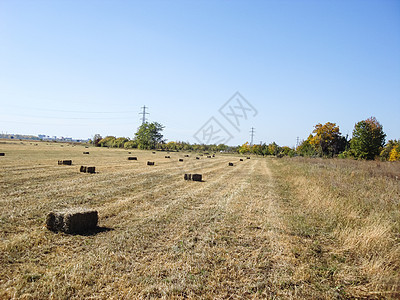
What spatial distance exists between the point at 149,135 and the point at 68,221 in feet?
366

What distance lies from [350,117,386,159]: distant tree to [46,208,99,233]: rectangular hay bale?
66.7 m

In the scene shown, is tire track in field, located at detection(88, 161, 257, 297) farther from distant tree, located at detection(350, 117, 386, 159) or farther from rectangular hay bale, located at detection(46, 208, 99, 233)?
distant tree, located at detection(350, 117, 386, 159)

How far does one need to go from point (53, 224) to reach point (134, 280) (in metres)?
3.81

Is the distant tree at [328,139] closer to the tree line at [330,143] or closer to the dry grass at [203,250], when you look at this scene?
the tree line at [330,143]

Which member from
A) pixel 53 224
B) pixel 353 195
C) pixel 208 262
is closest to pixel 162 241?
pixel 208 262

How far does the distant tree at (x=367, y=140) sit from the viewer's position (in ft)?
203

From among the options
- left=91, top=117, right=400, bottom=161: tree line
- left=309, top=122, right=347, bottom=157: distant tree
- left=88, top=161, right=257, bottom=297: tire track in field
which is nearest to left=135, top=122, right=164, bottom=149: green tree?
left=91, top=117, right=400, bottom=161: tree line

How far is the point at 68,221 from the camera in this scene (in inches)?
286

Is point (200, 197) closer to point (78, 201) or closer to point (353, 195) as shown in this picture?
point (78, 201)

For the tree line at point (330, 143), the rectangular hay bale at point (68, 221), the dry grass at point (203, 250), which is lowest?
the dry grass at point (203, 250)

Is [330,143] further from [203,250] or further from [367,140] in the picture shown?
[203,250]

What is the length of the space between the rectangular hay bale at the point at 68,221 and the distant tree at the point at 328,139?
82.8m

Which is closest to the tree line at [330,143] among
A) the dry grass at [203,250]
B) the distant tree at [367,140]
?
the distant tree at [367,140]

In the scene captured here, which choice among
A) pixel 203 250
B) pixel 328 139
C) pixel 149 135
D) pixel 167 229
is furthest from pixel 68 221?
pixel 149 135
